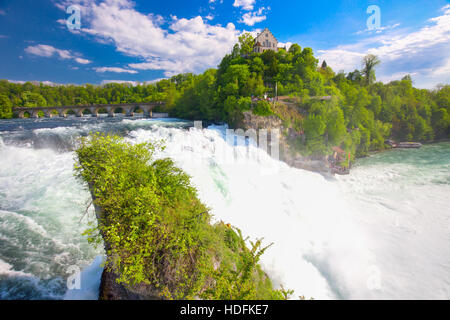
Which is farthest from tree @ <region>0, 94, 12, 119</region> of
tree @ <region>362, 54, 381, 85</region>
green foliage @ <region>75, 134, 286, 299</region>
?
tree @ <region>362, 54, 381, 85</region>

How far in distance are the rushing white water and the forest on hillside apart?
8.13 m

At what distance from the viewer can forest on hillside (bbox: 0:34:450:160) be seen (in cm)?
2280

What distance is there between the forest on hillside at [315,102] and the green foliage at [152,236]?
1905 cm

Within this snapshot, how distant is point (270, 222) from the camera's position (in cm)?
1117

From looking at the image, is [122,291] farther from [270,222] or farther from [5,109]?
[5,109]

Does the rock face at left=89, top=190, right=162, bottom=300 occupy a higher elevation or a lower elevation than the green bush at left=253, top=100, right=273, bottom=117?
lower

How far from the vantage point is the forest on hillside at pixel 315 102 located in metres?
22.8

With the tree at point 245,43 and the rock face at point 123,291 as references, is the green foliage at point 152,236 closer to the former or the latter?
the rock face at point 123,291

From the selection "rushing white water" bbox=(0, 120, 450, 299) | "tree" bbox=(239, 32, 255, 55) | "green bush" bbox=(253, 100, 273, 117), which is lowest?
"rushing white water" bbox=(0, 120, 450, 299)

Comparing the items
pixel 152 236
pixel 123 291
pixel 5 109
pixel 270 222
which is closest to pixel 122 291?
pixel 123 291

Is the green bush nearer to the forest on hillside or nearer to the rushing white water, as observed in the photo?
the forest on hillside

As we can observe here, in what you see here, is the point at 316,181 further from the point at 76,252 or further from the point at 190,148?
the point at 76,252

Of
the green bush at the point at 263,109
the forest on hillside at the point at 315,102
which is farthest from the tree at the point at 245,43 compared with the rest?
the green bush at the point at 263,109
